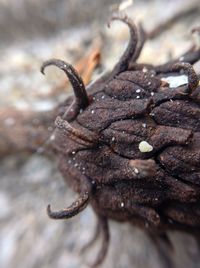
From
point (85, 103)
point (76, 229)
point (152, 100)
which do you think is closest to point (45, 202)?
point (76, 229)

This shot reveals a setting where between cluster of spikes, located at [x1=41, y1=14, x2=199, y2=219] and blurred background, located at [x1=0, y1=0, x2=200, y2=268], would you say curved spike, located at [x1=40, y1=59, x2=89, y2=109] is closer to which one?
cluster of spikes, located at [x1=41, y1=14, x2=199, y2=219]

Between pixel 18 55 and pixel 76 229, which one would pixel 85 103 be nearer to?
pixel 76 229

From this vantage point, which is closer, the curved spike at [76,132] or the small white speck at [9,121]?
the curved spike at [76,132]

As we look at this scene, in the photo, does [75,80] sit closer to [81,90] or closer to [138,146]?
[81,90]

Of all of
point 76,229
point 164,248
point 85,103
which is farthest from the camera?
point 76,229

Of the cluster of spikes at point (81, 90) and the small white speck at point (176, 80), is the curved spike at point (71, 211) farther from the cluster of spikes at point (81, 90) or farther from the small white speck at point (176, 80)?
the small white speck at point (176, 80)

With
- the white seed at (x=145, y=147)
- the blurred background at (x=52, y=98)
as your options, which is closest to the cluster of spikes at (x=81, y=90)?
the white seed at (x=145, y=147)

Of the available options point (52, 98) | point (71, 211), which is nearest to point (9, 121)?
point (52, 98)
